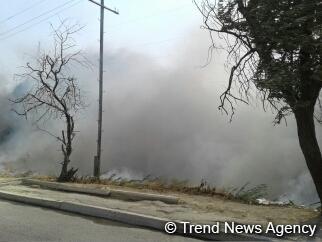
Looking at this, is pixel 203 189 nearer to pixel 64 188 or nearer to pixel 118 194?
pixel 118 194

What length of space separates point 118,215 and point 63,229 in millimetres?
1337

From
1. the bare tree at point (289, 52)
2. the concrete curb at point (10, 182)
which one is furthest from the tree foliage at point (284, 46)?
the concrete curb at point (10, 182)

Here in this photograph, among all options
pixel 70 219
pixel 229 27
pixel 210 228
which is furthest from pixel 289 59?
pixel 70 219

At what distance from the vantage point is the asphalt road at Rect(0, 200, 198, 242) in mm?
8516

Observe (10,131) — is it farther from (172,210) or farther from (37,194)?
(172,210)

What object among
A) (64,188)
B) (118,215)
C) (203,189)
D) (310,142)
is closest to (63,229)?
A: (118,215)

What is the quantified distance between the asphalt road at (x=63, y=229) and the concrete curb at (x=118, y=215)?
0.74 ft

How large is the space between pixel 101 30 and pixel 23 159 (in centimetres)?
1302

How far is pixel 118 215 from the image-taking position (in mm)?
10203

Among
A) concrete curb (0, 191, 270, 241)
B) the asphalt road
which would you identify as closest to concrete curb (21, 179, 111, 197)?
concrete curb (0, 191, 270, 241)

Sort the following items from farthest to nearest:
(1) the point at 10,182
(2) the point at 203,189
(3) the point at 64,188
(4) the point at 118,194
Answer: (1) the point at 10,182
(3) the point at 64,188
(2) the point at 203,189
(4) the point at 118,194

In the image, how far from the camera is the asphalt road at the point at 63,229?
335 inches

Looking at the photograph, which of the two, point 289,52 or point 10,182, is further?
point 10,182

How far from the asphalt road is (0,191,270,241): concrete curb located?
0.23 metres
